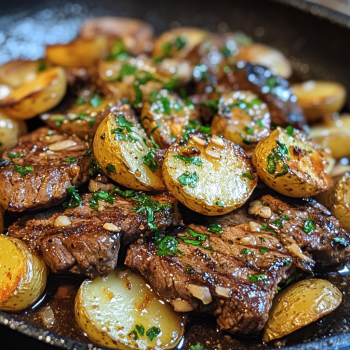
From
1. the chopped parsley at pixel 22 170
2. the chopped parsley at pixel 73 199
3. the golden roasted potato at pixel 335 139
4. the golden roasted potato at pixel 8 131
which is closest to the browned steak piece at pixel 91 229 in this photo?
the chopped parsley at pixel 73 199

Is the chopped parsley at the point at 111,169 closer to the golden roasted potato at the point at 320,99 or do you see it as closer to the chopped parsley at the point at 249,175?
the chopped parsley at the point at 249,175

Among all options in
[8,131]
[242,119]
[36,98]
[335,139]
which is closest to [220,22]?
[335,139]

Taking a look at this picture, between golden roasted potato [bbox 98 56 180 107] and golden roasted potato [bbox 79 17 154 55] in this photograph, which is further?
golden roasted potato [bbox 79 17 154 55]

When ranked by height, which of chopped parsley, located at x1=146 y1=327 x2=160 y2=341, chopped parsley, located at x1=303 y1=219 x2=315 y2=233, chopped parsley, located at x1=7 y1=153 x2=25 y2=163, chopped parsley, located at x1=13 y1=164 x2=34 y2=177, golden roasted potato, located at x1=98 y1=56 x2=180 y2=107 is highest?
golden roasted potato, located at x1=98 y1=56 x2=180 y2=107

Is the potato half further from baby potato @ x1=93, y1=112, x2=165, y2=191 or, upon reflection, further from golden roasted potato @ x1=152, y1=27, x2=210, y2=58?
golden roasted potato @ x1=152, y1=27, x2=210, y2=58

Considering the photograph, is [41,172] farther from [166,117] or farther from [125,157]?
[166,117]

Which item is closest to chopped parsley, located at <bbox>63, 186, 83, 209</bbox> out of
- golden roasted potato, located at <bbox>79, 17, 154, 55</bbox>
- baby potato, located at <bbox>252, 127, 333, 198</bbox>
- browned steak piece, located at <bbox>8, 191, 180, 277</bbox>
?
browned steak piece, located at <bbox>8, 191, 180, 277</bbox>
